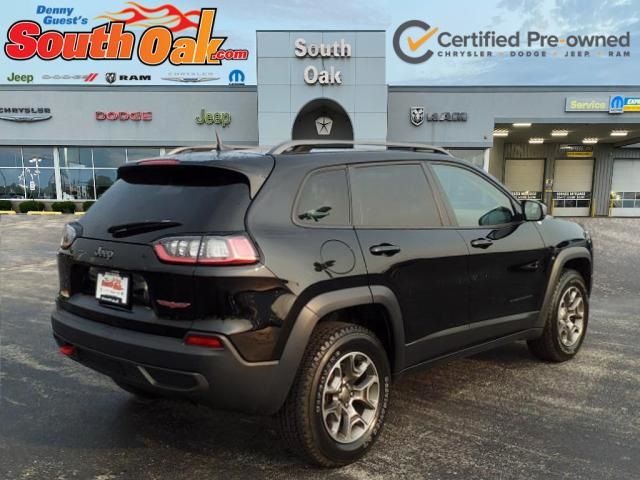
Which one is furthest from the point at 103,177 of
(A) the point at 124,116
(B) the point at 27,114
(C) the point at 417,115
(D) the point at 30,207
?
(C) the point at 417,115

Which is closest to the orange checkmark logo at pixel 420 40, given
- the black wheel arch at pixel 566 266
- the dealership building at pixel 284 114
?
the dealership building at pixel 284 114

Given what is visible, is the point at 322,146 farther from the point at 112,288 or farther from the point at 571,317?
the point at 571,317

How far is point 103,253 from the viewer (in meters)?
2.88

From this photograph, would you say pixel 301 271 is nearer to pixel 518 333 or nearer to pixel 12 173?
pixel 518 333

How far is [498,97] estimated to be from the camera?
25297mm

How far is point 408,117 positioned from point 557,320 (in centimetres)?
2241

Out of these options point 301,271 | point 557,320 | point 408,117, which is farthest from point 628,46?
point 301,271

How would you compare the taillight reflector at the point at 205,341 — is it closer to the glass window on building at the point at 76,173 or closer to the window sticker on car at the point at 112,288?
the window sticker on car at the point at 112,288

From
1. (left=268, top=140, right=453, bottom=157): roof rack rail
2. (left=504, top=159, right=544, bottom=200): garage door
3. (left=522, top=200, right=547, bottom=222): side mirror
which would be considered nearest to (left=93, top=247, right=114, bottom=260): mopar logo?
(left=268, top=140, right=453, bottom=157): roof rack rail

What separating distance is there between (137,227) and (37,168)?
28440mm

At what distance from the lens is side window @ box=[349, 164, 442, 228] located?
3154mm

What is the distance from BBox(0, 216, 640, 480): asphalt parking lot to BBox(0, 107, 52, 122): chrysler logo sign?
2538 centimetres

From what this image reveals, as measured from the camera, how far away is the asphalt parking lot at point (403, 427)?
9.52 feet

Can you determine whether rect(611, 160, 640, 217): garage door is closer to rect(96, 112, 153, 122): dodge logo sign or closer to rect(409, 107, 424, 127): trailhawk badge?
rect(409, 107, 424, 127): trailhawk badge
